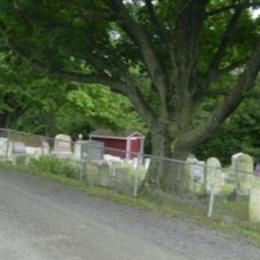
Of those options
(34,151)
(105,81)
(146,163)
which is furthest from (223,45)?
(34,151)

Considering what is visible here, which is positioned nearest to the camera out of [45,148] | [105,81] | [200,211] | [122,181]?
[200,211]

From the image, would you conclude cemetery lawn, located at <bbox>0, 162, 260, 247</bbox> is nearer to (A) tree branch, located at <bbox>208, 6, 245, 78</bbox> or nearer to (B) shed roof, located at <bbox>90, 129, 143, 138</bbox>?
(A) tree branch, located at <bbox>208, 6, 245, 78</bbox>

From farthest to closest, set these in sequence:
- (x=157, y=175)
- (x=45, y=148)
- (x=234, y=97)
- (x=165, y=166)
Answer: (x=45, y=148), (x=157, y=175), (x=165, y=166), (x=234, y=97)

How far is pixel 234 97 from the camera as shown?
13.9 meters

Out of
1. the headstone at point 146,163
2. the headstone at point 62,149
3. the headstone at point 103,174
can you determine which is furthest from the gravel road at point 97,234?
the headstone at point 62,149

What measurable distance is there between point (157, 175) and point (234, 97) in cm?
254

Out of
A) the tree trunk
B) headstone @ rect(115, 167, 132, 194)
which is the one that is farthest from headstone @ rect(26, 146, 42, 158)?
the tree trunk

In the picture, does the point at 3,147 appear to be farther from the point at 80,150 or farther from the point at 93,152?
the point at 93,152

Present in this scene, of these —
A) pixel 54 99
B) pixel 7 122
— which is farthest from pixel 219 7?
pixel 7 122

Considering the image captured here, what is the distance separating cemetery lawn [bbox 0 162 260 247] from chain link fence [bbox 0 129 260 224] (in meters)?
0.03

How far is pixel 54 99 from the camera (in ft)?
108

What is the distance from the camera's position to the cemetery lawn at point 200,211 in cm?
1048

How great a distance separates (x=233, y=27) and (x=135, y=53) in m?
2.88

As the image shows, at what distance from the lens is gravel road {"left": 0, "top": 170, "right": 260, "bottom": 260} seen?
7.94 m
